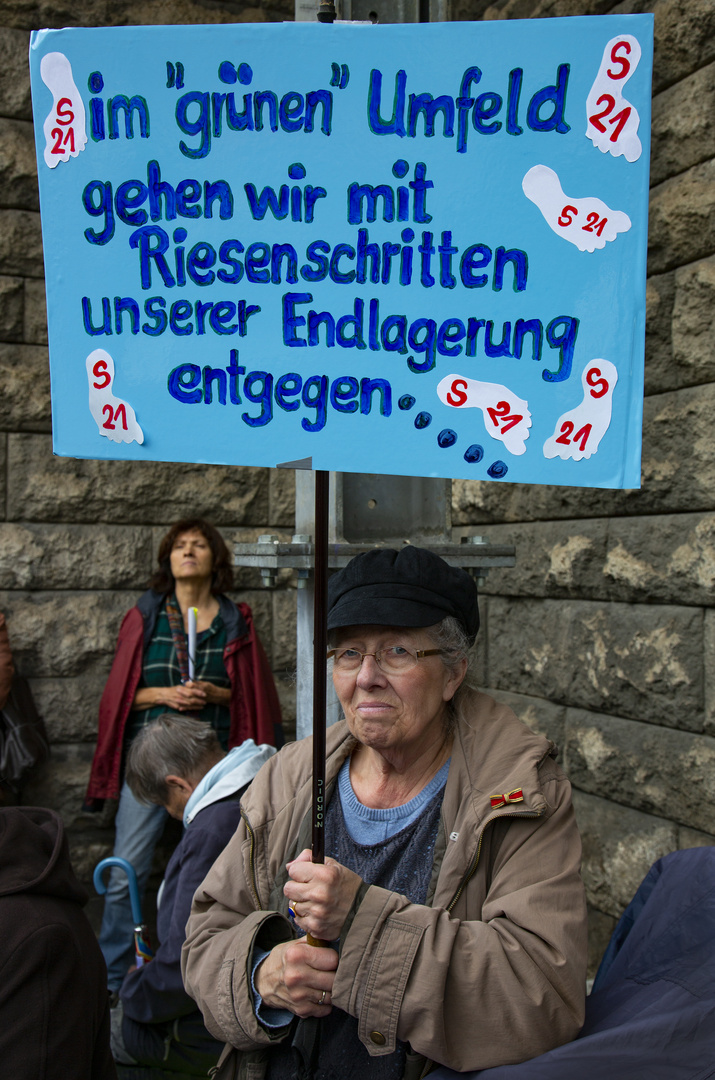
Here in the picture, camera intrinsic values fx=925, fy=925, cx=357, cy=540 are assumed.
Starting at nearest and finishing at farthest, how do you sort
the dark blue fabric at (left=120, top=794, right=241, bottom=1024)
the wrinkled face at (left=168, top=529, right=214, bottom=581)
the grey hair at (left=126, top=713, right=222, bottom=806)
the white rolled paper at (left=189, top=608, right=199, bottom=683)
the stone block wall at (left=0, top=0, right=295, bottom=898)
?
1. the dark blue fabric at (left=120, top=794, right=241, bottom=1024)
2. the grey hair at (left=126, top=713, right=222, bottom=806)
3. the white rolled paper at (left=189, top=608, right=199, bottom=683)
4. the wrinkled face at (left=168, top=529, right=214, bottom=581)
5. the stone block wall at (left=0, top=0, right=295, bottom=898)

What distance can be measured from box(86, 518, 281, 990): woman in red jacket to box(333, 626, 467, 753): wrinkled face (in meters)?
2.10

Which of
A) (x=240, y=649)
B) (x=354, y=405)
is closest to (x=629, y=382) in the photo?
(x=354, y=405)

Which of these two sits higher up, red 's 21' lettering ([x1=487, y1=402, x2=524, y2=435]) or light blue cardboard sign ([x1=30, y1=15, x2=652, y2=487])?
light blue cardboard sign ([x1=30, y1=15, x2=652, y2=487])

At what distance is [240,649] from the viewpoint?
12.6 ft

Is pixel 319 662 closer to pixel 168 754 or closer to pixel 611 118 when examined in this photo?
pixel 611 118

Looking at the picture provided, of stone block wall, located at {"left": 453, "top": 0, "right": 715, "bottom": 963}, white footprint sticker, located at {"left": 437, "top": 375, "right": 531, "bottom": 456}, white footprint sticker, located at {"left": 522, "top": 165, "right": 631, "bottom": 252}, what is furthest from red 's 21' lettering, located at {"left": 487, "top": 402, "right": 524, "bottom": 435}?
stone block wall, located at {"left": 453, "top": 0, "right": 715, "bottom": 963}

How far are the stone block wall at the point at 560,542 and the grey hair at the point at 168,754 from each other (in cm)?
146

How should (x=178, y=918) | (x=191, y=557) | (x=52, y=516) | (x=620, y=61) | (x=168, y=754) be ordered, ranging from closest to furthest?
(x=620, y=61) < (x=178, y=918) < (x=168, y=754) < (x=191, y=557) < (x=52, y=516)

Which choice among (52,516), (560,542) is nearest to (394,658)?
(560,542)

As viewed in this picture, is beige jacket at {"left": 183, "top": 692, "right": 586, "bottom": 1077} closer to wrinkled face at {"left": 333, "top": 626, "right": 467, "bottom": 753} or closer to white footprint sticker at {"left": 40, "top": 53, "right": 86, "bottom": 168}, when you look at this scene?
wrinkled face at {"left": 333, "top": 626, "right": 467, "bottom": 753}

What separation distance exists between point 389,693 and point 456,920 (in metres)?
0.40

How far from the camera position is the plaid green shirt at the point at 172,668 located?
376 cm

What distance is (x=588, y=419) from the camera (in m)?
1.37

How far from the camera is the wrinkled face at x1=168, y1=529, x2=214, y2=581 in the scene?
381cm
